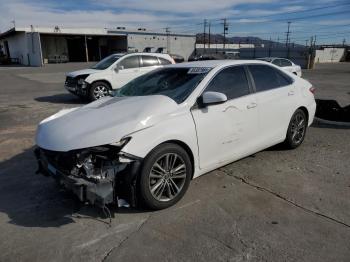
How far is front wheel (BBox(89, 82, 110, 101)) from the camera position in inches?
456

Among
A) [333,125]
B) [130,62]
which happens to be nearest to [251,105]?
[333,125]

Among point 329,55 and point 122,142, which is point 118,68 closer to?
point 122,142

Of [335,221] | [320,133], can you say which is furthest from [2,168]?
[320,133]

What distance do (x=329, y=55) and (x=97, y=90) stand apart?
58766 mm

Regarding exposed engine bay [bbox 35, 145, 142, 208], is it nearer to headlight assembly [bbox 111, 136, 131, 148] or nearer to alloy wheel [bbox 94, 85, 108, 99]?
headlight assembly [bbox 111, 136, 131, 148]

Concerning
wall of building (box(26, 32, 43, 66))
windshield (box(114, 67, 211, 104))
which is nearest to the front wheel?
windshield (box(114, 67, 211, 104))

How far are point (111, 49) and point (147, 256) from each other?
182 feet

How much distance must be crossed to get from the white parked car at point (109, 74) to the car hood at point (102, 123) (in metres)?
7.55

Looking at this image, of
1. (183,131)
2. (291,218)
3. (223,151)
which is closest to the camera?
(291,218)

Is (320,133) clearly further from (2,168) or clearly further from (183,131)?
(2,168)

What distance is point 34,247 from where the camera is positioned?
3.14 meters

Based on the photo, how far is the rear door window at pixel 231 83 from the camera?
438 cm

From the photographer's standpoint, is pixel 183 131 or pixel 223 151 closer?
pixel 183 131

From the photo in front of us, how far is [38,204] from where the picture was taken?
13.1ft
